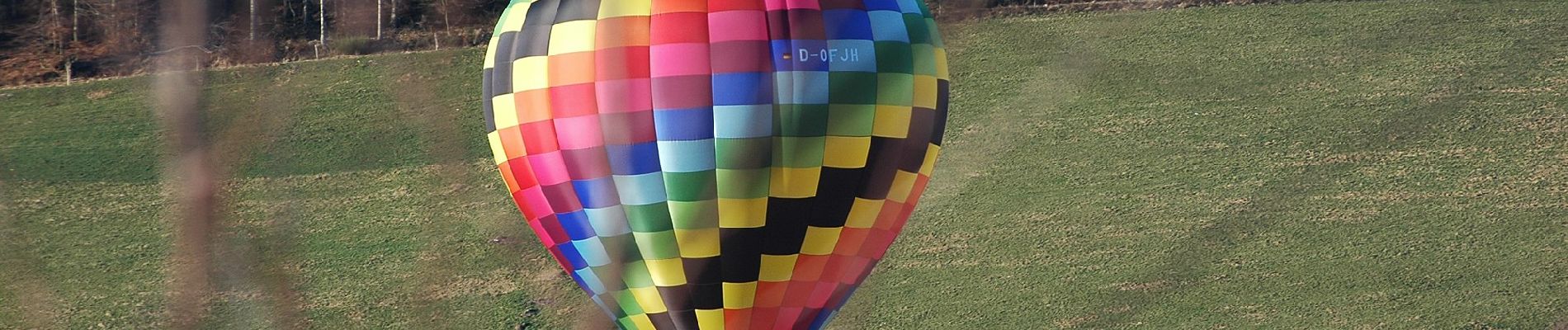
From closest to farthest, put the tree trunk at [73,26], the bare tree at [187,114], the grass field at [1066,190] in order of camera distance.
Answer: the bare tree at [187,114] < the grass field at [1066,190] < the tree trunk at [73,26]

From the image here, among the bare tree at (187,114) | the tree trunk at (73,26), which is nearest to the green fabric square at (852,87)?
the bare tree at (187,114)

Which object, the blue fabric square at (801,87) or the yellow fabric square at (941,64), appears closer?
the blue fabric square at (801,87)

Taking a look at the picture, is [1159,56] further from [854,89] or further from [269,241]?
[854,89]

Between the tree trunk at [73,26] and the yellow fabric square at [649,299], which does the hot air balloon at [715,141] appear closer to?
the yellow fabric square at [649,299]

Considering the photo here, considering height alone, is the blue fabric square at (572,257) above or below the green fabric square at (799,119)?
below

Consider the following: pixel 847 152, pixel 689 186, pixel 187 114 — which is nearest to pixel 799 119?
pixel 847 152

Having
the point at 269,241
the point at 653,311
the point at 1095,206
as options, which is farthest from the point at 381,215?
the point at 653,311
